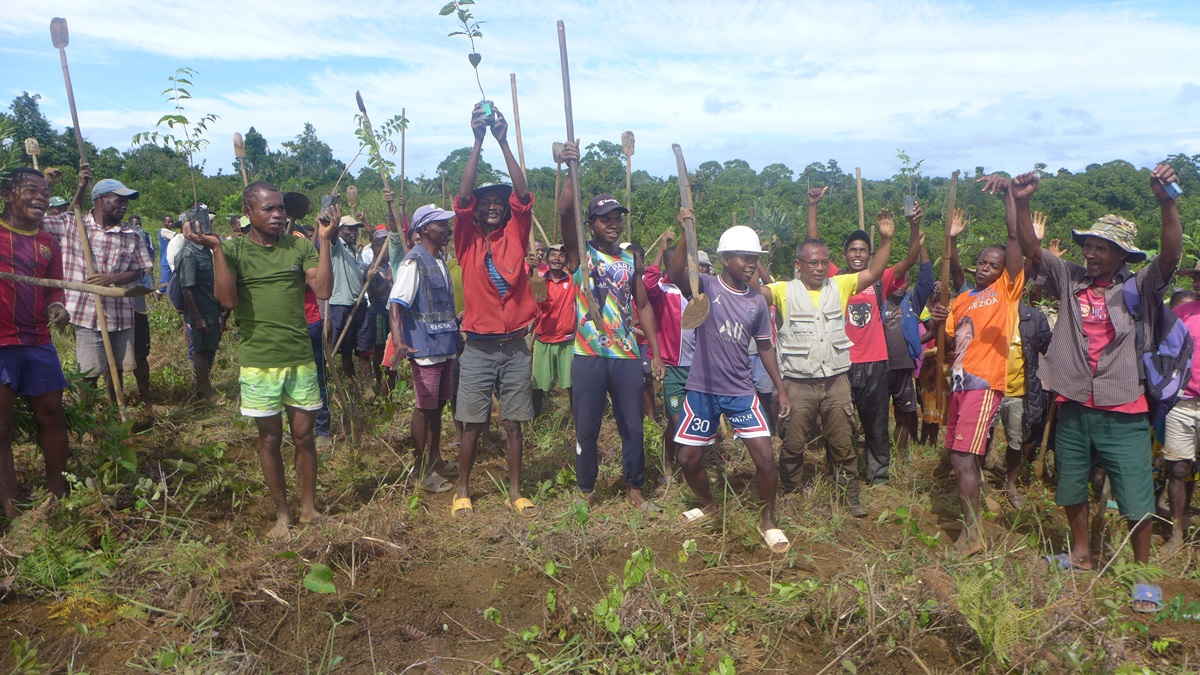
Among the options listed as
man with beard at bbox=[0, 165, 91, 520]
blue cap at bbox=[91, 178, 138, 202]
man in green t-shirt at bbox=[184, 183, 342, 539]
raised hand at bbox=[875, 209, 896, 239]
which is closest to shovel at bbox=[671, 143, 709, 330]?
raised hand at bbox=[875, 209, 896, 239]

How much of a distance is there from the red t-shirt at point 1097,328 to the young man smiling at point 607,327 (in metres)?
2.13

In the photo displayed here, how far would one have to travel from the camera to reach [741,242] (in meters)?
4.18

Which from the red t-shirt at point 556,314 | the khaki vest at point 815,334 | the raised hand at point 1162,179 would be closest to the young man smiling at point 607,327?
the khaki vest at point 815,334

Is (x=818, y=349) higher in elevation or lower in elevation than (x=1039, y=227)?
lower

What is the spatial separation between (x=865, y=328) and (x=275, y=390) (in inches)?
144

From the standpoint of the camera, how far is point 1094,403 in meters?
3.74

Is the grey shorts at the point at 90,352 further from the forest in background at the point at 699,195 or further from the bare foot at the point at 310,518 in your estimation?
the forest in background at the point at 699,195

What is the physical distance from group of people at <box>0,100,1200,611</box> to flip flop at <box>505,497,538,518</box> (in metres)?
0.02

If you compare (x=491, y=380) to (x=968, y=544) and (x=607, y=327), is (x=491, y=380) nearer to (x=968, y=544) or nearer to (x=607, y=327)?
(x=607, y=327)

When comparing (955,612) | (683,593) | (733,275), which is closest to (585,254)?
(733,275)

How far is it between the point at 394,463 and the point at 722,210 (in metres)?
18.8

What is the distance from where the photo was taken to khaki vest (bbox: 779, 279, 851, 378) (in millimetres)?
4758

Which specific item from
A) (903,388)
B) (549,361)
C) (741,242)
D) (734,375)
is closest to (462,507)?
(549,361)

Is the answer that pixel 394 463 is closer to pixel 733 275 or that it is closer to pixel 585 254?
pixel 585 254
